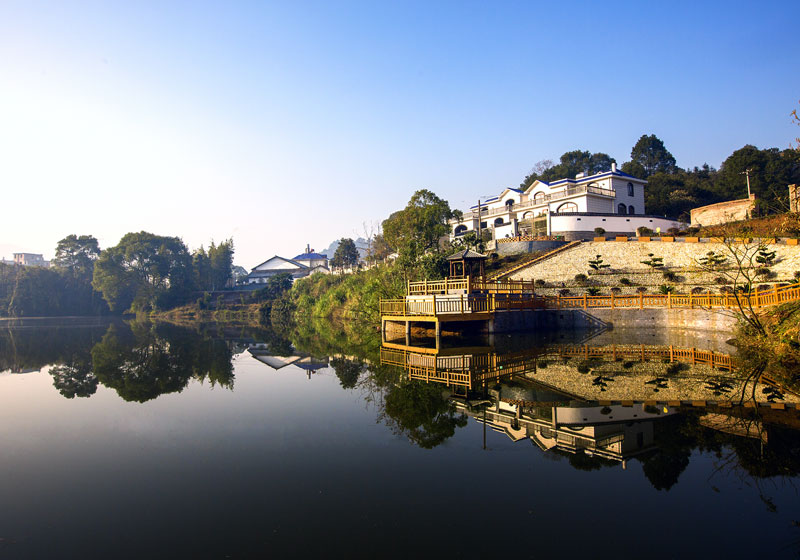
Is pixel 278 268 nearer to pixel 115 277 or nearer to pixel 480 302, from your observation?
pixel 115 277

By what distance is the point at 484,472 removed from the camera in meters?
6.64

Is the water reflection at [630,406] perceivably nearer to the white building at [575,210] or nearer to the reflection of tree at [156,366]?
the reflection of tree at [156,366]

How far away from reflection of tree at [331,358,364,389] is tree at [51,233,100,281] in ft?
249

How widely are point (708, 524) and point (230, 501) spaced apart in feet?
18.3

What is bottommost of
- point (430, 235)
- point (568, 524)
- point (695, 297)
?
point (568, 524)

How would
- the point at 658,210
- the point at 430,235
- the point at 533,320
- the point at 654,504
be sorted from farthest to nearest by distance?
the point at 658,210 < the point at 430,235 < the point at 533,320 < the point at 654,504

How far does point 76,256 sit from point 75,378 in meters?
75.7

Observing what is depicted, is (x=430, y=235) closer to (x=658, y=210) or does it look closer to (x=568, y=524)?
(x=658, y=210)

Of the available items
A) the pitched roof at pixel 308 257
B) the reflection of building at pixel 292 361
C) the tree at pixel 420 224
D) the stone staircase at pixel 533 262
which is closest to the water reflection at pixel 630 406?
the reflection of building at pixel 292 361

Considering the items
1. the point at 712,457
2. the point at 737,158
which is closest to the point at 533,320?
the point at 712,457

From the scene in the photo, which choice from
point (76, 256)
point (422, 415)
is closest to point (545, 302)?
point (422, 415)

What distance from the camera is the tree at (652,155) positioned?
227 ft

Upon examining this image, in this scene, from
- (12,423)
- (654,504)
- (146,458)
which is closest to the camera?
(654,504)

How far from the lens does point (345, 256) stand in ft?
196
